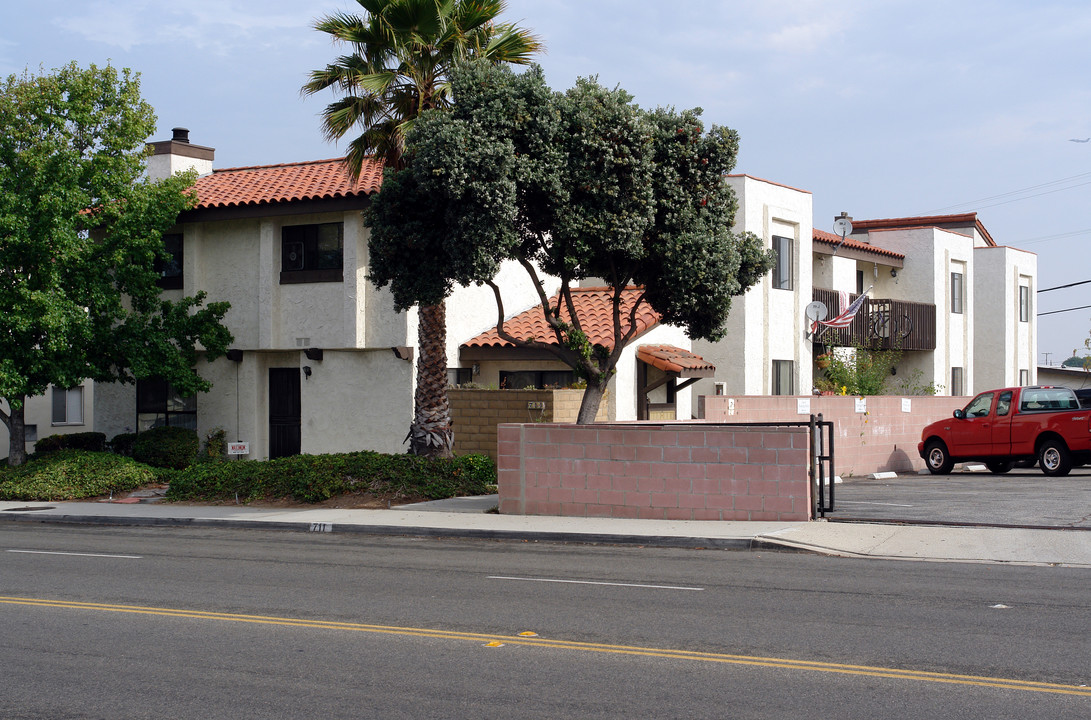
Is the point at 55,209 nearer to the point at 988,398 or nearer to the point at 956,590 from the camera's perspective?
the point at 956,590

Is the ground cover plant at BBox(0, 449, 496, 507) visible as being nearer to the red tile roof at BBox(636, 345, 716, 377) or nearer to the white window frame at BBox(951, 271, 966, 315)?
the red tile roof at BBox(636, 345, 716, 377)

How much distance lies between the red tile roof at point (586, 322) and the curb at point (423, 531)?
7321 millimetres

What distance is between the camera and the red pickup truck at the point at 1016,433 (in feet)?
74.5

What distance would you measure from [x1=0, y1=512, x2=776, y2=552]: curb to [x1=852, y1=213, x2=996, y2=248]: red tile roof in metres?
27.8

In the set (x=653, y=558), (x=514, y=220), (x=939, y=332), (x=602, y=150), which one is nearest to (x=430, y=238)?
(x=514, y=220)

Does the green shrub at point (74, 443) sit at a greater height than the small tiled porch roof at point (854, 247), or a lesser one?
lesser

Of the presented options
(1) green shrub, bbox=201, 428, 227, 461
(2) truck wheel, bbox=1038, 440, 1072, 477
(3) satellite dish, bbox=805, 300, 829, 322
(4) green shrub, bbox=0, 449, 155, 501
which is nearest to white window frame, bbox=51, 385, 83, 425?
(1) green shrub, bbox=201, 428, 227, 461

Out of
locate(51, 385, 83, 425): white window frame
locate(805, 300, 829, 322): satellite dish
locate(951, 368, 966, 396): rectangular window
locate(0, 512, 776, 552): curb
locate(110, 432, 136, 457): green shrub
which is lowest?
locate(0, 512, 776, 552): curb

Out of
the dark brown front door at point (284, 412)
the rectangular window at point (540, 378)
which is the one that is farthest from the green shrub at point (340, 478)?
the dark brown front door at point (284, 412)

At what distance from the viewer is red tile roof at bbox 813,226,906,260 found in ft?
104

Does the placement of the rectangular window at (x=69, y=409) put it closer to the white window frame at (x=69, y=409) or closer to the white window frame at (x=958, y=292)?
the white window frame at (x=69, y=409)

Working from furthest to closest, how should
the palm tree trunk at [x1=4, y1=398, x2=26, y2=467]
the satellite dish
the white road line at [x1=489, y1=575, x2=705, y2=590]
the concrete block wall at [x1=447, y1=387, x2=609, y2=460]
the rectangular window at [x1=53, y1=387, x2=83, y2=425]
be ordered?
the rectangular window at [x1=53, y1=387, x2=83, y2=425] → the satellite dish → the palm tree trunk at [x1=4, y1=398, x2=26, y2=467] → the concrete block wall at [x1=447, y1=387, x2=609, y2=460] → the white road line at [x1=489, y1=575, x2=705, y2=590]

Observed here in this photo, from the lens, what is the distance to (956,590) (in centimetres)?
1015

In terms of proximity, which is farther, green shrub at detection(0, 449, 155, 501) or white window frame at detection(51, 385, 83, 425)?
white window frame at detection(51, 385, 83, 425)
